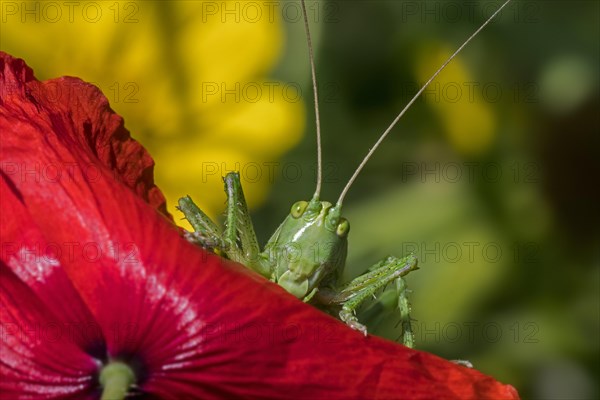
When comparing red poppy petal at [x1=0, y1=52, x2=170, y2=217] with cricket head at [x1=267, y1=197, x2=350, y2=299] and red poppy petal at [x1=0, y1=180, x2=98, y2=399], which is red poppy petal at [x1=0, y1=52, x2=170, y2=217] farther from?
cricket head at [x1=267, y1=197, x2=350, y2=299]

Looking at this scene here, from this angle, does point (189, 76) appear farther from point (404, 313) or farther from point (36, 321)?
point (36, 321)

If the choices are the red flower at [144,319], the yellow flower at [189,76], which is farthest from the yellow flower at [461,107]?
the red flower at [144,319]

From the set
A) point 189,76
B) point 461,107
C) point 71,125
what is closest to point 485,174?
point 461,107

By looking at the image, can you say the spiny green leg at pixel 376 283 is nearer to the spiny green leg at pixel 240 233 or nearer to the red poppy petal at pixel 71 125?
the spiny green leg at pixel 240 233

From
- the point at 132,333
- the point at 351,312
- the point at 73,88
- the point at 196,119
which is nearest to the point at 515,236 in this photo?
the point at 196,119

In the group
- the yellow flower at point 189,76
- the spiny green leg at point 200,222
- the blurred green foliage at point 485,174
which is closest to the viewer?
the spiny green leg at point 200,222

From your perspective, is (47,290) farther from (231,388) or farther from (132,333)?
(231,388)

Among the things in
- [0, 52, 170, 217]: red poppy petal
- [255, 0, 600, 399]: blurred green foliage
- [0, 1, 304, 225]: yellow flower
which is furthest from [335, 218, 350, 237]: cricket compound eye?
[255, 0, 600, 399]: blurred green foliage

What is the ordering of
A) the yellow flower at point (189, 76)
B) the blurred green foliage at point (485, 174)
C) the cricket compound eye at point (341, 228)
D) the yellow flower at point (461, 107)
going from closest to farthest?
the cricket compound eye at point (341, 228) < the yellow flower at point (189, 76) < the blurred green foliage at point (485, 174) < the yellow flower at point (461, 107)
